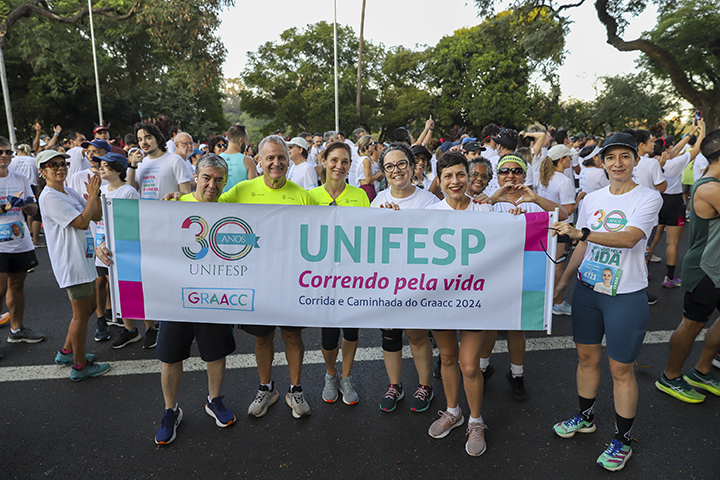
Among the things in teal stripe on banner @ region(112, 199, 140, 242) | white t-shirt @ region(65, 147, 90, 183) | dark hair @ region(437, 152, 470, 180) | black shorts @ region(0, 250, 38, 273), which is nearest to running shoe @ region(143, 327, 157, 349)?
black shorts @ region(0, 250, 38, 273)

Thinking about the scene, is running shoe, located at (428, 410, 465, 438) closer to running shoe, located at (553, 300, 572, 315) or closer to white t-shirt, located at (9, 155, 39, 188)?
running shoe, located at (553, 300, 572, 315)

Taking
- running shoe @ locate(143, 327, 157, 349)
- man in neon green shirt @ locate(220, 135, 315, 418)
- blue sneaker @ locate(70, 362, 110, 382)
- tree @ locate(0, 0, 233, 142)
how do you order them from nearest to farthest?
man in neon green shirt @ locate(220, 135, 315, 418)
blue sneaker @ locate(70, 362, 110, 382)
running shoe @ locate(143, 327, 157, 349)
tree @ locate(0, 0, 233, 142)

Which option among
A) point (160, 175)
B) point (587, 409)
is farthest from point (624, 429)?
point (160, 175)

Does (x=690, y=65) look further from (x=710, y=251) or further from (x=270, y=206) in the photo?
(x=270, y=206)

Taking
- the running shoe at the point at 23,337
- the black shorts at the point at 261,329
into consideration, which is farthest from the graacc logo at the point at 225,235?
the running shoe at the point at 23,337

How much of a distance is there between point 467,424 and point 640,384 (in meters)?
1.65

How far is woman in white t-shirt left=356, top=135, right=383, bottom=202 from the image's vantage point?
662 cm

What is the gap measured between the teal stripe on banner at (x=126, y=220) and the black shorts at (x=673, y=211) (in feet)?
22.1

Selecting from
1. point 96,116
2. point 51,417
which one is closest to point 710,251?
point 51,417

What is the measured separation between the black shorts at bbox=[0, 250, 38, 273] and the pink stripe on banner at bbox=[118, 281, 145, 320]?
2174mm

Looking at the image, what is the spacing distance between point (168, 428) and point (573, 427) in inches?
112

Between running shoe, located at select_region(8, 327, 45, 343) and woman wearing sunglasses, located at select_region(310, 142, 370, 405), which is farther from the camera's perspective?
running shoe, located at select_region(8, 327, 45, 343)

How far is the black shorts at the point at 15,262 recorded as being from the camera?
4.27m

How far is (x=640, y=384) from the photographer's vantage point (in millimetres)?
3600
